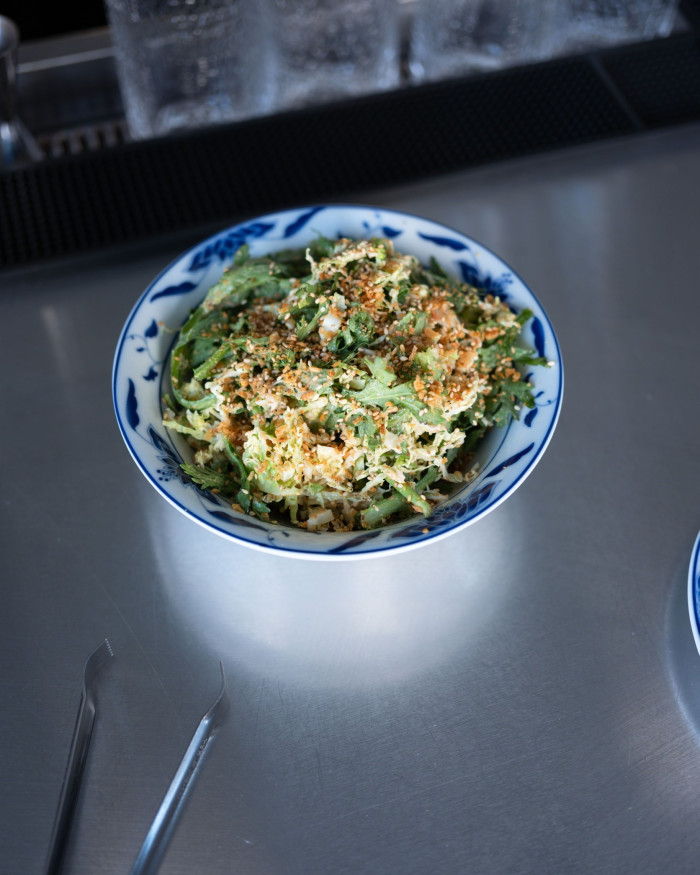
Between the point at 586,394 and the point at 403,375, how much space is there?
49 centimetres

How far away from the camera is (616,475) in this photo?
4.22ft

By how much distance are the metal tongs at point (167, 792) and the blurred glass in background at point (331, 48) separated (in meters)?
1.37

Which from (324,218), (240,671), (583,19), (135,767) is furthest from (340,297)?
(583,19)

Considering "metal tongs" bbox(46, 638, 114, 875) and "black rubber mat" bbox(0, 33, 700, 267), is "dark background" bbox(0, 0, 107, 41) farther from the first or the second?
"metal tongs" bbox(46, 638, 114, 875)

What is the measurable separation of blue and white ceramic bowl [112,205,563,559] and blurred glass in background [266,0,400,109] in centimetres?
77

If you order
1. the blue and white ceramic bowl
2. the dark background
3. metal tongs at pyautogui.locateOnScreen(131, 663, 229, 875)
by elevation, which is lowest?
metal tongs at pyautogui.locateOnScreen(131, 663, 229, 875)

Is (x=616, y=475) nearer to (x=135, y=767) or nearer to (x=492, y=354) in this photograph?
(x=492, y=354)

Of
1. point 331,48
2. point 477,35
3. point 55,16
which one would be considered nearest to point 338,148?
Result: point 331,48

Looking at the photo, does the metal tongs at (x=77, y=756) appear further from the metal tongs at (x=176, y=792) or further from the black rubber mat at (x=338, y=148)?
the black rubber mat at (x=338, y=148)

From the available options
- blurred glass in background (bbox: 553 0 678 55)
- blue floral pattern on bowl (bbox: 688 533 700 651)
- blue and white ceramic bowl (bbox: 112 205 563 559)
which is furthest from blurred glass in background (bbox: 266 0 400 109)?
blue floral pattern on bowl (bbox: 688 533 700 651)

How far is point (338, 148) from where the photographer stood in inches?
66.2

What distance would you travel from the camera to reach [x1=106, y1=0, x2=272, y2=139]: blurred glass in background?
5.53ft

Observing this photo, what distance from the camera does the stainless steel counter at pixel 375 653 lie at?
966mm

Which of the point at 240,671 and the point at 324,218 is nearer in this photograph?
the point at 240,671
